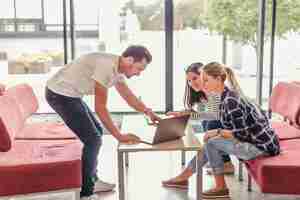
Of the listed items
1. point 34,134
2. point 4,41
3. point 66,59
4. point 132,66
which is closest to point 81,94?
point 132,66

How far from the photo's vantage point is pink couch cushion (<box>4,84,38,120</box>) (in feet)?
12.3

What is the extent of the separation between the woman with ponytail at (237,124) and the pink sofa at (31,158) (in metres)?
0.93

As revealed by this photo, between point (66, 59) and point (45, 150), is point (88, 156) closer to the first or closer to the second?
point (45, 150)

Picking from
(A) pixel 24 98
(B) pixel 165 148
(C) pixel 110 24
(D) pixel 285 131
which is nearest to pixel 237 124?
(B) pixel 165 148

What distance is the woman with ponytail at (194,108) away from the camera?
3.61 meters

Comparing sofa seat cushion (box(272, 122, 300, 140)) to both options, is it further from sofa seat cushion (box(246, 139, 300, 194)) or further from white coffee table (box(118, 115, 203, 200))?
white coffee table (box(118, 115, 203, 200))

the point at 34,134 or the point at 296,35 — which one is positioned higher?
the point at 296,35

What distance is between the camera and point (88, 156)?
10.4 ft

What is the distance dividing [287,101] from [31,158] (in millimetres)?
2279

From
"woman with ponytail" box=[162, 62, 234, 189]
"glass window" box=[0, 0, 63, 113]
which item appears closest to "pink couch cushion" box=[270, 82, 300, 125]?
"woman with ponytail" box=[162, 62, 234, 189]

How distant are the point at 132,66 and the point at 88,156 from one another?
0.71 metres

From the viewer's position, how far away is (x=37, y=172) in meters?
2.92

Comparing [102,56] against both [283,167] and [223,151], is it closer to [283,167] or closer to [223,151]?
[223,151]

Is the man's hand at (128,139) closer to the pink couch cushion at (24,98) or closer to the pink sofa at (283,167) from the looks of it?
the pink sofa at (283,167)
